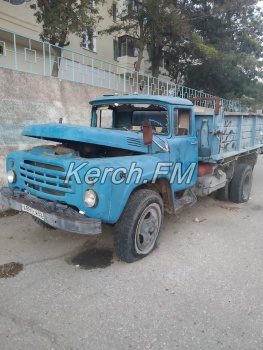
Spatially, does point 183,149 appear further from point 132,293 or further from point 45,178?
point 132,293

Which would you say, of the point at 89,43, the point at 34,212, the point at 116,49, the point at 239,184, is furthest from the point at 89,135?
the point at 116,49

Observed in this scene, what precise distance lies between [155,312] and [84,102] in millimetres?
5189

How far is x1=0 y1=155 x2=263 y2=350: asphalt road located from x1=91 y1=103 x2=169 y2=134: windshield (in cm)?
164

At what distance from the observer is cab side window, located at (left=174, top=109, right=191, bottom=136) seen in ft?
12.9

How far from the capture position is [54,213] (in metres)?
2.96

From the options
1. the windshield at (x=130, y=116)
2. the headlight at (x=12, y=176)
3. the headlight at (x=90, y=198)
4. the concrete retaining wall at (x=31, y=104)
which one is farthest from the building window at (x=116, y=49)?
the headlight at (x=90, y=198)

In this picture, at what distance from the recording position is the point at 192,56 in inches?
685

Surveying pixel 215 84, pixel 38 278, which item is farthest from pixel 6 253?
pixel 215 84

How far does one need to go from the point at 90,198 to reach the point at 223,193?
12.7 feet

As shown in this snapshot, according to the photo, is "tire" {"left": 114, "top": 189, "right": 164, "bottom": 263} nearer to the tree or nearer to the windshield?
the windshield

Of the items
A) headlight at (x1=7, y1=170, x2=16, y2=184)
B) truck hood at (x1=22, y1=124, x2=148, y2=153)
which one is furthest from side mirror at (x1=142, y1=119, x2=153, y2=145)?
headlight at (x1=7, y1=170, x2=16, y2=184)

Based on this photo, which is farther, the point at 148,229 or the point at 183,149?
the point at 183,149

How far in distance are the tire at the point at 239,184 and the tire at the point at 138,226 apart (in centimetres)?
266

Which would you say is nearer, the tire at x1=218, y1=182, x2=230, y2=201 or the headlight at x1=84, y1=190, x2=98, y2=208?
the headlight at x1=84, y1=190, x2=98, y2=208
